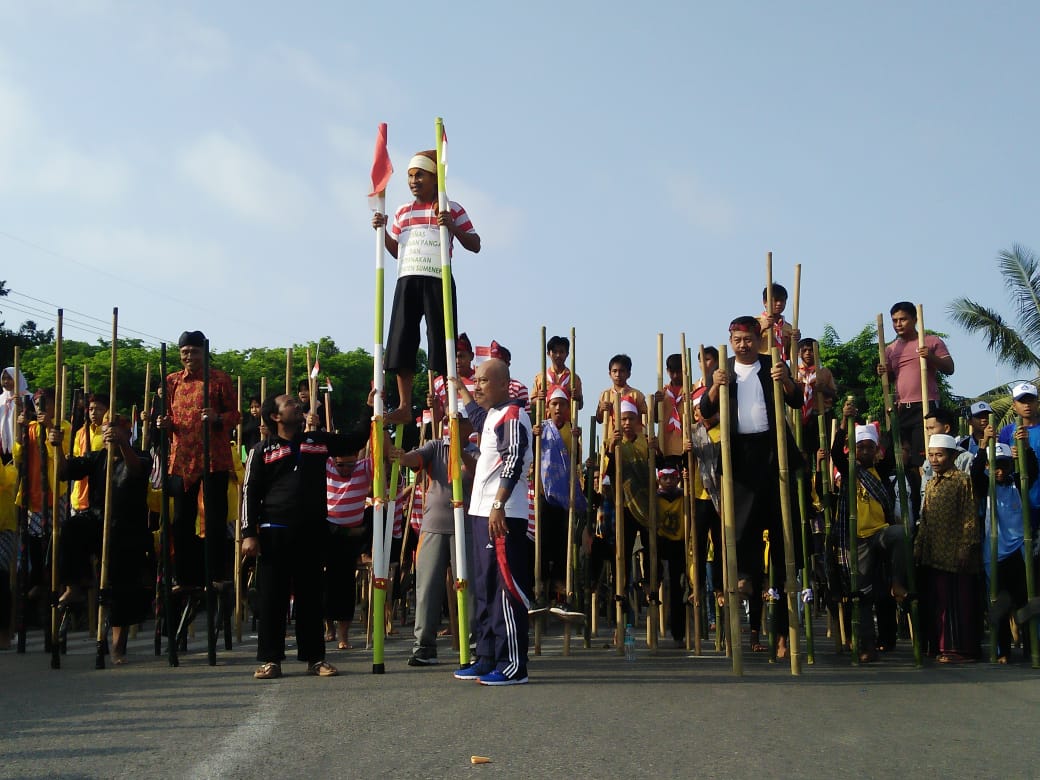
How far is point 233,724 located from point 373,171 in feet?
16.4

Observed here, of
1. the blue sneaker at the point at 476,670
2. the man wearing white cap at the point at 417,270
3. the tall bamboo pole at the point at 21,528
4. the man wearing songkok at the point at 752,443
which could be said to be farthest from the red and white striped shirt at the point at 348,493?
the man wearing songkok at the point at 752,443

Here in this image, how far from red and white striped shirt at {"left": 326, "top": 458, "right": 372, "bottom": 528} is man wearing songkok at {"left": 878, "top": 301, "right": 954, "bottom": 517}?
513 cm

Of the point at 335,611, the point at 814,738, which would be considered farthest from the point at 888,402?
the point at 335,611

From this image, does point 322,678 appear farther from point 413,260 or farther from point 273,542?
point 413,260

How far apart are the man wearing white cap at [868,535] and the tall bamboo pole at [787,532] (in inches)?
36.9

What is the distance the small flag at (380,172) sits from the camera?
10.1 m

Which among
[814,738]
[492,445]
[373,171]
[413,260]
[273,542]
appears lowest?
[814,738]

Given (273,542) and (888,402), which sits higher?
(888,402)

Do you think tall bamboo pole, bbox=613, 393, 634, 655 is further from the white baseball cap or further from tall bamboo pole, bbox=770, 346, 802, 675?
the white baseball cap

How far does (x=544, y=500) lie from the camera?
11.4m

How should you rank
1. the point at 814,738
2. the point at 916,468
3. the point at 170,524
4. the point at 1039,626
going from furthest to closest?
the point at 916,468 → the point at 170,524 → the point at 1039,626 → the point at 814,738

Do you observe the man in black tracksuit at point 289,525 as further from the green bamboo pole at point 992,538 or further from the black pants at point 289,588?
the green bamboo pole at point 992,538

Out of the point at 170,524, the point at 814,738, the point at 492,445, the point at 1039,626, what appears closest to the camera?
the point at 814,738

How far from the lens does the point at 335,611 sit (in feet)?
36.8
